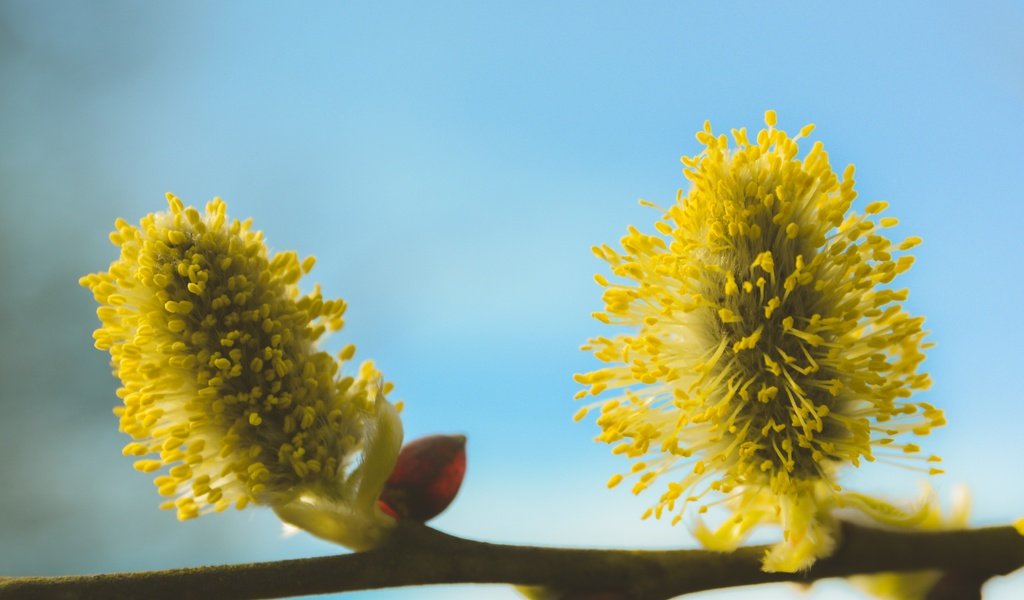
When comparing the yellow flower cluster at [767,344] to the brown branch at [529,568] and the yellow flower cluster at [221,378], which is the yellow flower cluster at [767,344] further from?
the yellow flower cluster at [221,378]

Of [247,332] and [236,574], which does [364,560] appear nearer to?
[236,574]

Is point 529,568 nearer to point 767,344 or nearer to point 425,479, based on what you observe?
point 425,479

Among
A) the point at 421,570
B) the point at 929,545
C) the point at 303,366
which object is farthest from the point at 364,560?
the point at 929,545

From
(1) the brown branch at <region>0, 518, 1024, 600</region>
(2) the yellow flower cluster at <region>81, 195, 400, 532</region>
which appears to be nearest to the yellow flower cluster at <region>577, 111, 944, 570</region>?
(1) the brown branch at <region>0, 518, 1024, 600</region>

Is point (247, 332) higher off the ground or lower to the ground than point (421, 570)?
higher

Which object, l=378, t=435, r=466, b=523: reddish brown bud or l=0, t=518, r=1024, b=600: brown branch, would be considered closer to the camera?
l=0, t=518, r=1024, b=600: brown branch

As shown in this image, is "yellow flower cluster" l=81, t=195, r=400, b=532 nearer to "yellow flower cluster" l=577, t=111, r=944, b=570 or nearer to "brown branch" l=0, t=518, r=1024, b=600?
"brown branch" l=0, t=518, r=1024, b=600

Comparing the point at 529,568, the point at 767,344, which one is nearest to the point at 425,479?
the point at 529,568
